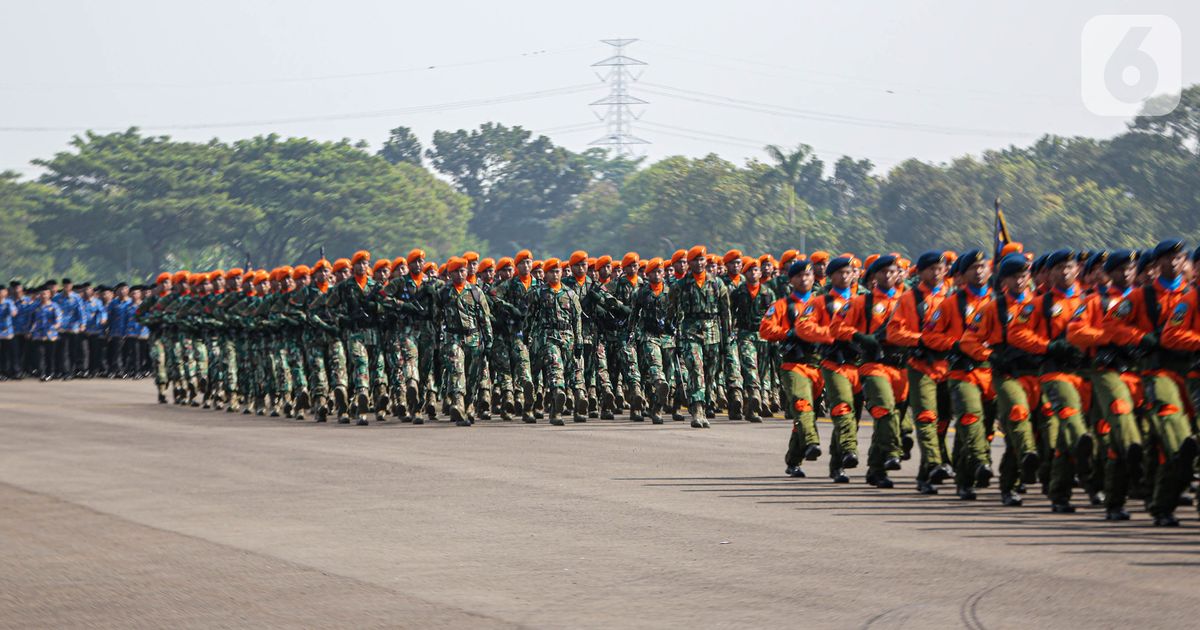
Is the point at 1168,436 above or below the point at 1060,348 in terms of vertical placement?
below

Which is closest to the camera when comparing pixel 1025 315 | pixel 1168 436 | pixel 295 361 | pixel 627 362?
pixel 1168 436

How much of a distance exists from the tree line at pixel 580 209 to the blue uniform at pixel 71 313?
52.4 metres

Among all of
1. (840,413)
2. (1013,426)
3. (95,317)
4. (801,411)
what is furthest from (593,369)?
(95,317)

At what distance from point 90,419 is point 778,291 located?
8.74 metres

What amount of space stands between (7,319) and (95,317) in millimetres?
1734

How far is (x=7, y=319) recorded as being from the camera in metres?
38.2

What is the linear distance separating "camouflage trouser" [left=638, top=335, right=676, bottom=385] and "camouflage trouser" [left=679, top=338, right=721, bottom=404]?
211 millimetres

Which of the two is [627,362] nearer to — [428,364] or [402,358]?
[428,364]

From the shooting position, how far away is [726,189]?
95.9 metres

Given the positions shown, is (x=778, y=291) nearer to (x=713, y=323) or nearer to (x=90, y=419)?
(x=713, y=323)

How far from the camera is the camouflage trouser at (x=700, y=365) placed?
20.9 metres

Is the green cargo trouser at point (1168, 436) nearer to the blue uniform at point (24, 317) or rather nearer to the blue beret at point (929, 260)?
the blue beret at point (929, 260)

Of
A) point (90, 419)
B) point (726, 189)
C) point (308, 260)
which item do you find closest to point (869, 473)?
point (90, 419)

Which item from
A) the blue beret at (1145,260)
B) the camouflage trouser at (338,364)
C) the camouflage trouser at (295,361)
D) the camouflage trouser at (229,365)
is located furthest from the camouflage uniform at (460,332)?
the blue beret at (1145,260)
